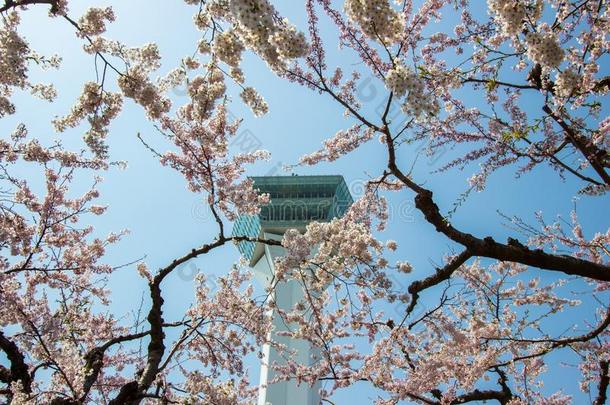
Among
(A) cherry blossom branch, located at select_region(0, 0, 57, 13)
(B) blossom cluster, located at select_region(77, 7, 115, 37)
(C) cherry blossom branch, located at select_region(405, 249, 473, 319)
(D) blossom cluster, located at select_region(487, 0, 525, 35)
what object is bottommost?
(C) cherry blossom branch, located at select_region(405, 249, 473, 319)

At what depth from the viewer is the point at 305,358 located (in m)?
38.6

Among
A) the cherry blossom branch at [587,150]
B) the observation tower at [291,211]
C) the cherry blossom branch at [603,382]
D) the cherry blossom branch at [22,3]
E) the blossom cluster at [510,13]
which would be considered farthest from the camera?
the observation tower at [291,211]

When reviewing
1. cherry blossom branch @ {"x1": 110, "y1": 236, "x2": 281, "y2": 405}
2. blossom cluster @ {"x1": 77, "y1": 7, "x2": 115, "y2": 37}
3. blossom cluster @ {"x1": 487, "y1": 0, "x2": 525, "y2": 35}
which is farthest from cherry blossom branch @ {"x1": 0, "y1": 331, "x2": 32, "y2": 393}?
blossom cluster @ {"x1": 487, "y1": 0, "x2": 525, "y2": 35}

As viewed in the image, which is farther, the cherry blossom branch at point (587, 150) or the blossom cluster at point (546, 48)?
the cherry blossom branch at point (587, 150)

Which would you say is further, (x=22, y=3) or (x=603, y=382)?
(x=603, y=382)

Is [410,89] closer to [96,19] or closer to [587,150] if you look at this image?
[587,150]

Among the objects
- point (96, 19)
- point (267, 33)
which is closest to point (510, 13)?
point (267, 33)

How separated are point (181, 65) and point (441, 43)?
4.08m

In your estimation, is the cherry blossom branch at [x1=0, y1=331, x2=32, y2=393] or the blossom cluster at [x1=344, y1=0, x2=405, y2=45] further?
the cherry blossom branch at [x1=0, y1=331, x2=32, y2=393]

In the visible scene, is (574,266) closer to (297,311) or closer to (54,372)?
(297,311)

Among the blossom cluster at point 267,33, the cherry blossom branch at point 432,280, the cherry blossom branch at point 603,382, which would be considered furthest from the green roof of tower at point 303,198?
the blossom cluster at point 267,33

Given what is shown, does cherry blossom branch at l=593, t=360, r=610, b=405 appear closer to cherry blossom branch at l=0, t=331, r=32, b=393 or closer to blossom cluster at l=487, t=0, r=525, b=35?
blossom cluster at l=487, t=0, r=525, b=35

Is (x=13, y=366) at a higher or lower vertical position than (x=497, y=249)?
lower

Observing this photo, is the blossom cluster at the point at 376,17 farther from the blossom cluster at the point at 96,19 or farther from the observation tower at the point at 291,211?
the observation tower at the point at 291,211
